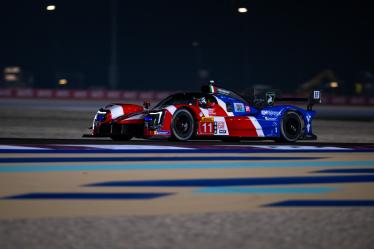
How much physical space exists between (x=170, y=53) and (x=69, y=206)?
100062mm

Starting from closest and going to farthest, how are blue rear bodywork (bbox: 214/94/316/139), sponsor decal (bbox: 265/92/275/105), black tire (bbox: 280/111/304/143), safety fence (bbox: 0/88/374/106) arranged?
1. blue rear bodywork (bbox: 214/94/316/139)
2. black tire (bbox: 280/111/304/143)
3. sponsor decal (bbox: 265/92/275/105)
4. safety fence (bbox: 0/88/374/106)

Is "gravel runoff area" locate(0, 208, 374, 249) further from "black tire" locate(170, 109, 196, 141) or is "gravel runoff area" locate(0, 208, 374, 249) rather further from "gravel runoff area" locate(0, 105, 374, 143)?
"gravel runoff area" locate(0, 105, 374, 143)

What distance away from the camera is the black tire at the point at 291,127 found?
638 inches

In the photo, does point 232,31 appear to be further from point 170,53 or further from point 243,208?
point 243,208

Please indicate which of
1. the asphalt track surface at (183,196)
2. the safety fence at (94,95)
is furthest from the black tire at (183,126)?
the safety fence at (94,95)

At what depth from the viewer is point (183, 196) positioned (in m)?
8.03

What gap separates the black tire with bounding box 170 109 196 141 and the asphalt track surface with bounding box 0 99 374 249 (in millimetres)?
912

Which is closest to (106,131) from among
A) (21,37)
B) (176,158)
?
(176,158)

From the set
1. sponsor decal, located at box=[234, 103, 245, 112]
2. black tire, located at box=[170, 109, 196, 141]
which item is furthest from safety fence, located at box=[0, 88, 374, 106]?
black tire, located at box=[170, 109, 196, 141]

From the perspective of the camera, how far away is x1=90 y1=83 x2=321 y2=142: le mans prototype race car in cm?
1487

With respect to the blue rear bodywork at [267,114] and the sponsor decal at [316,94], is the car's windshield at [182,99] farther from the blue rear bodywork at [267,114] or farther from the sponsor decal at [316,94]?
the sponsor decal at [316,94]

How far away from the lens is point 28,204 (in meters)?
7.35

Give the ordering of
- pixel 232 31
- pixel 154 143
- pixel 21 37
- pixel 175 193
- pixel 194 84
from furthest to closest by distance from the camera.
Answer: pixel 232 31
pixel 21 37
pixel 194 84
pixel 154 143
pixel 175 193

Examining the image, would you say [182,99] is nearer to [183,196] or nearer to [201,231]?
[183,196]
